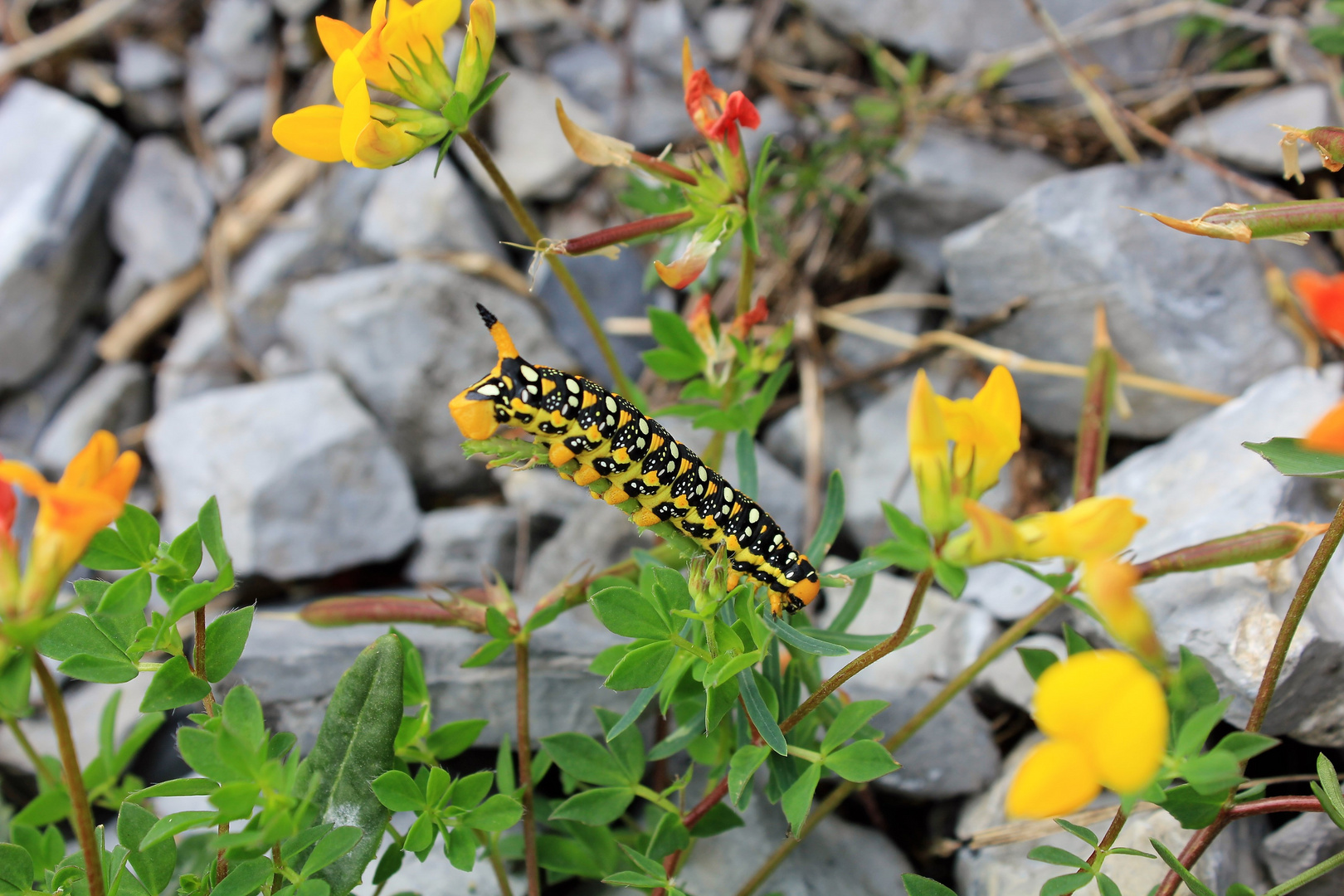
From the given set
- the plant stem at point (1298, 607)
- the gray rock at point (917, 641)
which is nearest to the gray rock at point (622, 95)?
the gray rock at point (917, 641)

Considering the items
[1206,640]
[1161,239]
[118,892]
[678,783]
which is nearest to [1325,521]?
[1206,640]

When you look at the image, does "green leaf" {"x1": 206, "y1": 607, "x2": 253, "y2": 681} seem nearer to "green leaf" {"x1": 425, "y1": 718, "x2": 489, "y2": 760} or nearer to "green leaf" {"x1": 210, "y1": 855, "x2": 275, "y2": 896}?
"green leaf" {"x1": 210, "y1": 855, "x2": 275, "y2": 896}

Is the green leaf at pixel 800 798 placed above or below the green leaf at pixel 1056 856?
above

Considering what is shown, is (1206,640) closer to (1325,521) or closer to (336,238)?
(1325,521)

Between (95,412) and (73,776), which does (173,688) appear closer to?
(73,776)

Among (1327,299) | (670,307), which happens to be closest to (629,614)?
(1327,299)

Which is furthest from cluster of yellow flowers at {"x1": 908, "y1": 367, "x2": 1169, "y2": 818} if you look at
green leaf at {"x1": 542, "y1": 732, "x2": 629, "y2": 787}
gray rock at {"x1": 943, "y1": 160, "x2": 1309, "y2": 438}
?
gray rock at {"x1": 943, "y1": 160, "x2": 1309, "y2": 438}

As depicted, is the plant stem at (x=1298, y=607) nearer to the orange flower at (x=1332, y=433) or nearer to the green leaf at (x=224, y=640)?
the orange flower at (x=1332, y=433)
